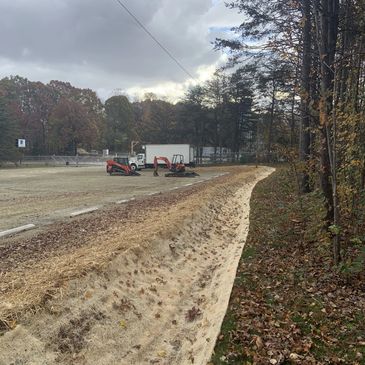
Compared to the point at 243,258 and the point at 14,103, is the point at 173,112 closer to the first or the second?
the point at 14,103

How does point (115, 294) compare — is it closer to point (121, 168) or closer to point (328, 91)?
point (328, 91)

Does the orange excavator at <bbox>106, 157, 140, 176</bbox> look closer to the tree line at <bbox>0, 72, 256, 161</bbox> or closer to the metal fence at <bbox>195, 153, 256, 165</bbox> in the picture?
the tree line at <bbox>0, 72, 256, 161</bbox>

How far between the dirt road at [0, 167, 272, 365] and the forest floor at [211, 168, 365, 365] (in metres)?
0.33

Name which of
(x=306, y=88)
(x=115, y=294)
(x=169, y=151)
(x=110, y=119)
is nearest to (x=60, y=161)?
(x=110, y=119)

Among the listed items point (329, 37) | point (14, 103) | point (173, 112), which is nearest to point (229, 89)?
point (173, 112)

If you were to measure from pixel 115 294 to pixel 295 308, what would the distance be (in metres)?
2.61

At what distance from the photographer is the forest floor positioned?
14.4 ft

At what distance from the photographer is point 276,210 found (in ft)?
45.2

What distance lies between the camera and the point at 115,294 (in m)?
6.00

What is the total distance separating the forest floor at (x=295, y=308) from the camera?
4.40m

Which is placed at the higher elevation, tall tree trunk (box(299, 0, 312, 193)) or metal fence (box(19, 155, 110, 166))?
tall tree trunk (box(299, 0, 312, 193))

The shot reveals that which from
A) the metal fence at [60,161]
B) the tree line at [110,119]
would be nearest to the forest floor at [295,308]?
the tree line at [110,119]

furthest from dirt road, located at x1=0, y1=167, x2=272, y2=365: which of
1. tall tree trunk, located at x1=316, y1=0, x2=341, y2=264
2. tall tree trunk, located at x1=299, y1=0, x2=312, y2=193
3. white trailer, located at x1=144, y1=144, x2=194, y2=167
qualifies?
white trailer, located at x1=144, y1=144, x2=194, y2=167

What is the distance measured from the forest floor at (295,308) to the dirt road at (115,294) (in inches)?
12.9
